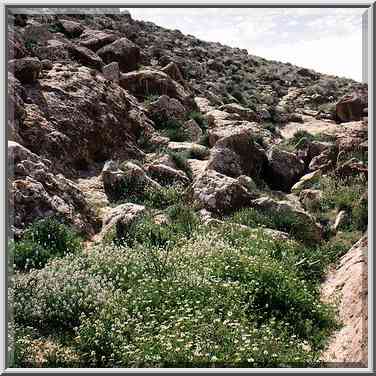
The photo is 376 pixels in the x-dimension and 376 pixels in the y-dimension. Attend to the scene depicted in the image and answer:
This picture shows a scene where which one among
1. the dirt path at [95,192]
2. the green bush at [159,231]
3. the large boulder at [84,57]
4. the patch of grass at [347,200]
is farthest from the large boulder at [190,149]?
the green bush at [159,231]

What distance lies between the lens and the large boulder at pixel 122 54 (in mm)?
18734

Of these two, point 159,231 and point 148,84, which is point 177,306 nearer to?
point 159,231

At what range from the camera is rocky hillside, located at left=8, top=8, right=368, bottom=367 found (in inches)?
258

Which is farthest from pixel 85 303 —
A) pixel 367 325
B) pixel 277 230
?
pixel 277 230

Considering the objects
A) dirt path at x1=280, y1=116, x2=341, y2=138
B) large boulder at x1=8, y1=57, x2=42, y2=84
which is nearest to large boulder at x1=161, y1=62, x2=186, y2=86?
dirt path at x1=280, y1=116, x2=341, y2=138

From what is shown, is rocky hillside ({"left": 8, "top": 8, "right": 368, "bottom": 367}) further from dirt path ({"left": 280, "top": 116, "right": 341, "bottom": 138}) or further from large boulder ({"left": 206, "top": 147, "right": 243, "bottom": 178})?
dirt path ({"left": 280, "top": 116, "right": 341, "bottom": 138})

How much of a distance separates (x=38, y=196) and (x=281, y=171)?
715cm

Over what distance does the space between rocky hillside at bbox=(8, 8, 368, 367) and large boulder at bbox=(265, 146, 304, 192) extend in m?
0.03

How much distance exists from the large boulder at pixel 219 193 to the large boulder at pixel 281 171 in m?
2.76

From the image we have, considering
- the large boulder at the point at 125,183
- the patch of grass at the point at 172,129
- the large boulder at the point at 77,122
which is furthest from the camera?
the patch of grass at the point at 172,129

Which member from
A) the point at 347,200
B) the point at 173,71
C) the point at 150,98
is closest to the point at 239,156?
the point at 347,200

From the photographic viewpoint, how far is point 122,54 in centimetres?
1906

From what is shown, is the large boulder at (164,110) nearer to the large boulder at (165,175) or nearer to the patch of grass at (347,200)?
the large boulder at (165,175)

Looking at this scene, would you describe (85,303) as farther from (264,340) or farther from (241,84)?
(241,84)
